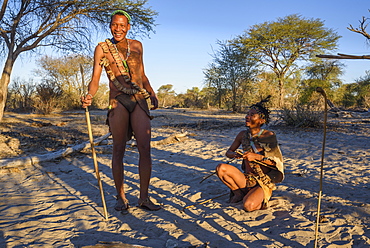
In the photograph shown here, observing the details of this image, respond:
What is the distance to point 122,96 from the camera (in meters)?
2.83

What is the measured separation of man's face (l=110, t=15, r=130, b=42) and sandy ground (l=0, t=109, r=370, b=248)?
1716 mm

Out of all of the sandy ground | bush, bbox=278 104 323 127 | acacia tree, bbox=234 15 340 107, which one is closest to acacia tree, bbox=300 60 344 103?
acacia tree, bbox=234 15 340 107

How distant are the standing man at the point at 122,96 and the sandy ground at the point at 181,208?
418 millimetres

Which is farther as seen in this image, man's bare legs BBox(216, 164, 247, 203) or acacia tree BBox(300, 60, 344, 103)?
acacia tree BBox(300, 60, 344, 103)

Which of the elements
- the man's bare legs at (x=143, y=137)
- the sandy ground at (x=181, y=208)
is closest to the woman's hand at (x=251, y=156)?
the sandy ground at (x=181, y=208)

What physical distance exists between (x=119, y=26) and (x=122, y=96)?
68 centimetres

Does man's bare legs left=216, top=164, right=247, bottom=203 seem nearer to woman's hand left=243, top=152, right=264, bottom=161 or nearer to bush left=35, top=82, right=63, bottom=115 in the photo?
woman's hand left=243, top=152, right=264, bottom=161

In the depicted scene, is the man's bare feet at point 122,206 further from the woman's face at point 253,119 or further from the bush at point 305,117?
the bush at point 305,117

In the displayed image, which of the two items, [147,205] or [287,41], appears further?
[287,41]

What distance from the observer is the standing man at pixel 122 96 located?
9.29ft

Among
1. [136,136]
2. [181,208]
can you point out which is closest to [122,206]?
[181,208]

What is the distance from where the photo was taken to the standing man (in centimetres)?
283

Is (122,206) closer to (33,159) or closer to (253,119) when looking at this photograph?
(253,119)

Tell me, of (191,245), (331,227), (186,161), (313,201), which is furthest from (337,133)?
(191,245)
